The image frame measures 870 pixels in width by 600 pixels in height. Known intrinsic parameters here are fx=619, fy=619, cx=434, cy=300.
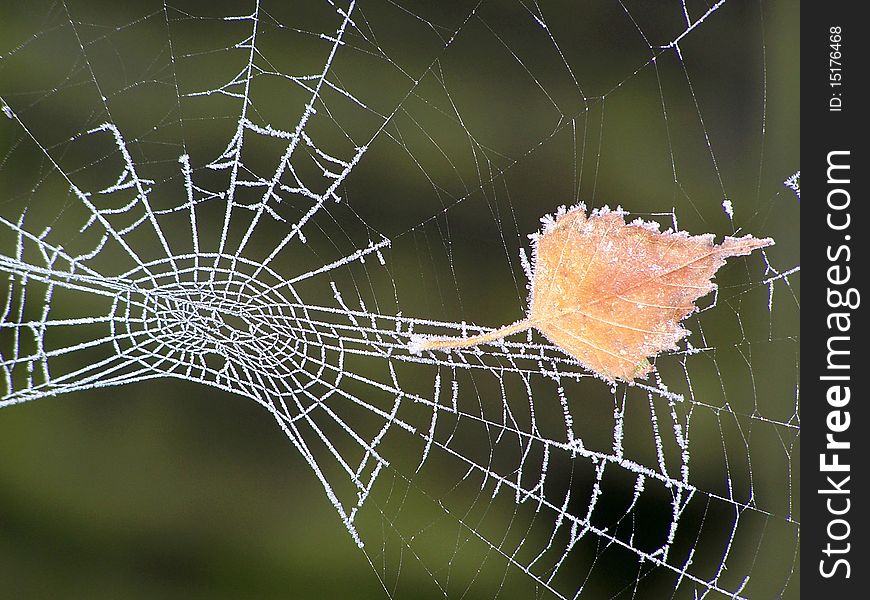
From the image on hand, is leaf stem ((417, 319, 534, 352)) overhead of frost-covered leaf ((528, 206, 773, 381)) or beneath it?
beneath

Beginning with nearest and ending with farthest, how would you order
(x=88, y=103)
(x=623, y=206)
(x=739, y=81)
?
(x=88, y=103) < (x=623, y=206) < (x=739, y=81)

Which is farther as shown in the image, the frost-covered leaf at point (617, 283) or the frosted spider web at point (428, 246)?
the frosted spider web at point (428, 246)

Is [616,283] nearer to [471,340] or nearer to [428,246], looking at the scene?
[471,340]
